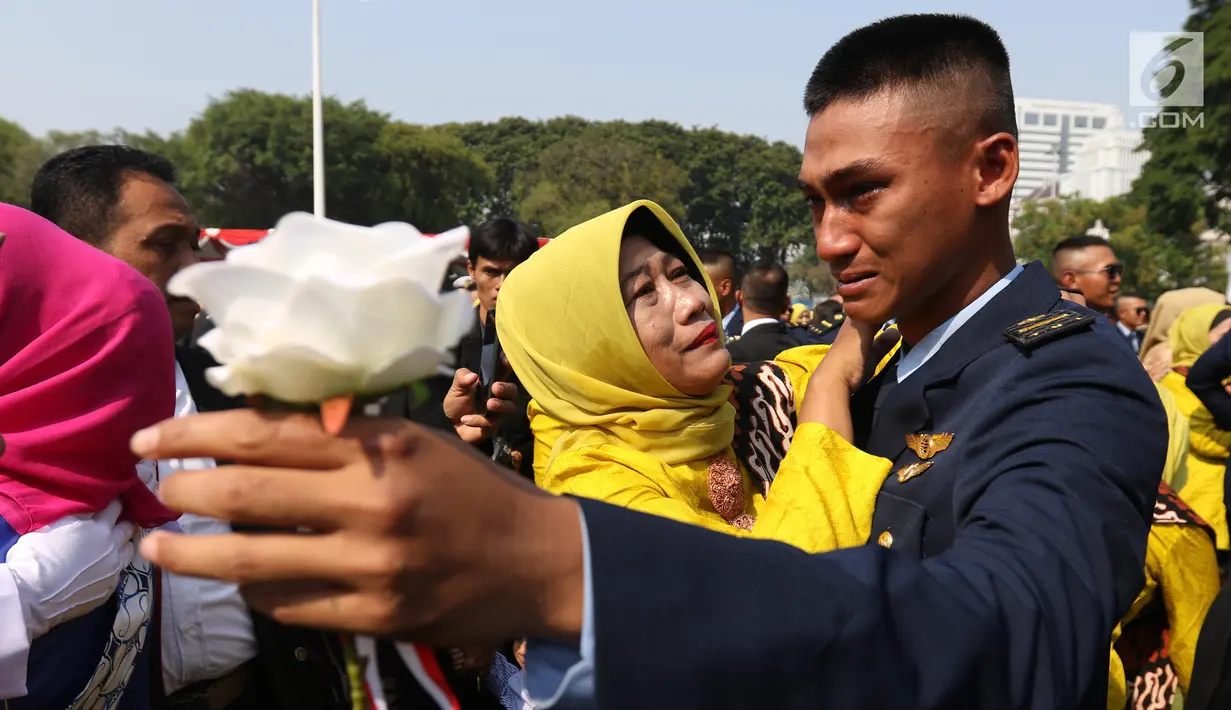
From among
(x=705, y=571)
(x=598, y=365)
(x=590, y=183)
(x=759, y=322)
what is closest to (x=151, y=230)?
(x=598, y=365)

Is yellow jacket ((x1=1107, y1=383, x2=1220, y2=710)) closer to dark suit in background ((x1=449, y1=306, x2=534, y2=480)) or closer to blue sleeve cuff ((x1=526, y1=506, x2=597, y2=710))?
dark suit in background ((x1=449, y1=306, x2=534, y2=480))

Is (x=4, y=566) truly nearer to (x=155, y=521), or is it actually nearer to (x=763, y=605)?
(x=155, y=521)

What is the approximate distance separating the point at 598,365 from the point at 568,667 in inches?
65.2

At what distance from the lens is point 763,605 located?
0.80 metres

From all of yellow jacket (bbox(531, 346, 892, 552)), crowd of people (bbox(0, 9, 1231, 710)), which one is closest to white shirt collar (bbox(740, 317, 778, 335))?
crowd of people (bbox(0, 9, 1231, 710))

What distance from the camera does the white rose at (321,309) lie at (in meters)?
0.72

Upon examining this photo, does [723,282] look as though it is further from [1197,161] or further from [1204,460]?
[1197,161]

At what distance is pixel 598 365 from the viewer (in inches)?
96.2

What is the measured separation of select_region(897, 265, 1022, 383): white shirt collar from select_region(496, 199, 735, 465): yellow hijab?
63 cm

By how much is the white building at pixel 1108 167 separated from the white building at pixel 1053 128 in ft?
186

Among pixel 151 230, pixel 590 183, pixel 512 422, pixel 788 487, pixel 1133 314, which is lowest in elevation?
pixel 1133 314

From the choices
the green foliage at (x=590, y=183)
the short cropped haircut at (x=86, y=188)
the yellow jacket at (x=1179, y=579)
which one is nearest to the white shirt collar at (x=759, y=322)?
the yellow jacket at (x=1179, y=579)

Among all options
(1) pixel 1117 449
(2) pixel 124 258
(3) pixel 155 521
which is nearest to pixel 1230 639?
(1) pixel 1117 449

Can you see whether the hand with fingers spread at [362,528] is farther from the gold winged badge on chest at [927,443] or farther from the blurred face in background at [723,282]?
the blurred face in background at [723,282]
